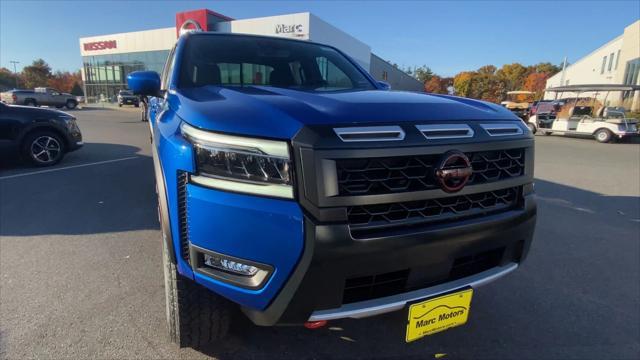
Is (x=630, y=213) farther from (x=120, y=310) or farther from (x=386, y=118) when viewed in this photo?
(x=120, y=310)

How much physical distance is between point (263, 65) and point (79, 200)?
3.47m

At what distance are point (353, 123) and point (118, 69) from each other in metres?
46.8

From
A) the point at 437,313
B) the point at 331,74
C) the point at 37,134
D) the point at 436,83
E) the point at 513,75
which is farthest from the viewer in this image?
the point at 513,75

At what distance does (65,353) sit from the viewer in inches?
80.4

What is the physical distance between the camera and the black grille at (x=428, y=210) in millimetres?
1499

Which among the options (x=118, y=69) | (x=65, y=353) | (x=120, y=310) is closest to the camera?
(x=65, y=353)

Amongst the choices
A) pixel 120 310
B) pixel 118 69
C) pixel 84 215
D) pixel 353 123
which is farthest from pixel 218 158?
pixel 118 69

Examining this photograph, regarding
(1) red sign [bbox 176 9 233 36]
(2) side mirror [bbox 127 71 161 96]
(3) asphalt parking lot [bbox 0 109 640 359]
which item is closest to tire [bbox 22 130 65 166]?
(3) asphalt parking lot [bbox 0 109 640 359]

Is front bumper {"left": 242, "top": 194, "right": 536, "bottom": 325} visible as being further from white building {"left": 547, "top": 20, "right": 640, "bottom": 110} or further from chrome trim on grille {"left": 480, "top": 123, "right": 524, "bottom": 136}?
white building {"left": 547, "top": 20, "right": 640, "bottom": 110}

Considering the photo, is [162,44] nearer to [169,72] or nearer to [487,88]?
[169,72]

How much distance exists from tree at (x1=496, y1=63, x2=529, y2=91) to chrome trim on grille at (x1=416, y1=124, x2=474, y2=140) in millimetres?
93856

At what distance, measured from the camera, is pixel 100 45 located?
41781mm

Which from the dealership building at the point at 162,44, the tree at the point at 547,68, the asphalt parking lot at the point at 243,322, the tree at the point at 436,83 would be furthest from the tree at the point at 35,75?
the tree at the point at 547,68

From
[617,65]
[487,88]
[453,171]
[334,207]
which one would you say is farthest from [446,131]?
[487,88]
